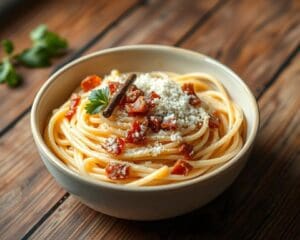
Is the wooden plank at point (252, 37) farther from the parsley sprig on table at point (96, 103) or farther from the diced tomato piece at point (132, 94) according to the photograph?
the parsley sprig on table at point (96, 103)

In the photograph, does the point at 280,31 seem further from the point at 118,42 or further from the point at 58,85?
the point at 58,85

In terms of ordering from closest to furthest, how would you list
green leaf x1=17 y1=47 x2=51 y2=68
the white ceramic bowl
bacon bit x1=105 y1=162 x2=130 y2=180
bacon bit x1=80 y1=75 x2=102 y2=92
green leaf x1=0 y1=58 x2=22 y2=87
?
the white ceramic bowl → bacon bit x1=105 y1=162 x2=130 y2=180 → bacon bit x1=80 y1=75 x2=102 y2=92 → green leaf x1=0 y1=58 x2=22 y2=87 → green leaf x1=17 y1=47 x2=51 y2=68

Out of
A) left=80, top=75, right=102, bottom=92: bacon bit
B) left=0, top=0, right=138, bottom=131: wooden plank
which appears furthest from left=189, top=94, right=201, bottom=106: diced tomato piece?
left=0, top=0, right=138, bottom=131: wooden plank

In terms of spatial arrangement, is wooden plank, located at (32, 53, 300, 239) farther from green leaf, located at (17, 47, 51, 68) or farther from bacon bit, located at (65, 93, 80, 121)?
green leaf, located at (17, 47, 51, 68)

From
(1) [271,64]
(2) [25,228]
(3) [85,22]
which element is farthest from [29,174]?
(1) [271,64]

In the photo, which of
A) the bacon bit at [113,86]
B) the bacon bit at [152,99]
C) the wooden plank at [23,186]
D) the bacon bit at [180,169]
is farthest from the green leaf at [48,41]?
the bacon bit at [180,169]

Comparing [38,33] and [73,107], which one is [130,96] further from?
[38,33]

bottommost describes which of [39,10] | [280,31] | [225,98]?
[280,31]
